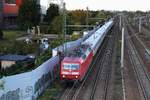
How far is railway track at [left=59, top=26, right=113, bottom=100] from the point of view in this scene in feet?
103

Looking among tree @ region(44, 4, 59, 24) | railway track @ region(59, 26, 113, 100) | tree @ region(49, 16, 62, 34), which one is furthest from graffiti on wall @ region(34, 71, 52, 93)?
tree @ region(44, 4, 59, 24)

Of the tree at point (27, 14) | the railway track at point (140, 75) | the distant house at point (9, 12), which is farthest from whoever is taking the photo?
the tree at point (27, 14)

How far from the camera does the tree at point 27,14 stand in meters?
95.5

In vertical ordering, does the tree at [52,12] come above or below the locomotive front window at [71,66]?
above

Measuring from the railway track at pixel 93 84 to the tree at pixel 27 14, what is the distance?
4828cm

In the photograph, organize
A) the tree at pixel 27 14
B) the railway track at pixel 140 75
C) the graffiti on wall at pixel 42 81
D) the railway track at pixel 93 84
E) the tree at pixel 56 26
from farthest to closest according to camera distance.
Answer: the tree at pixel 27 14, the tree at pixel 56 26, the railway track at pixel 140 75, the railway track at pixel 93 84, the graffiti on wall at pixel 42 81

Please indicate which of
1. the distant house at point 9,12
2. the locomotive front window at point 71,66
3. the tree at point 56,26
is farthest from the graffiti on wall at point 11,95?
the distant house at point 9,12

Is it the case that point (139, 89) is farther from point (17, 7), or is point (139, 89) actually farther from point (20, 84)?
point (17, 7)

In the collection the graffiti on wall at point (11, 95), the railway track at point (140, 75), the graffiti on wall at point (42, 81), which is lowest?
the railway track at point (140, 75)

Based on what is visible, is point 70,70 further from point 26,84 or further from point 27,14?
point 27,14

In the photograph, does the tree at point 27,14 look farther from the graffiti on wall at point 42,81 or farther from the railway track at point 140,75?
the graffiti on wall at point 42,81

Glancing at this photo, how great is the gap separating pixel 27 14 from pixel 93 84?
63160mm

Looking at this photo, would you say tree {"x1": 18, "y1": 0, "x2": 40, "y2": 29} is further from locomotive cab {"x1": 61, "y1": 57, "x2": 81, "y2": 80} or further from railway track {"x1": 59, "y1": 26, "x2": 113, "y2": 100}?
locomotive cab {"x1": 61, "y1": 57, "x2": 81, "y2": 80}

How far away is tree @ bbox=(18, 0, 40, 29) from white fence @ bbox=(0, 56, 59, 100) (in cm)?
6201
